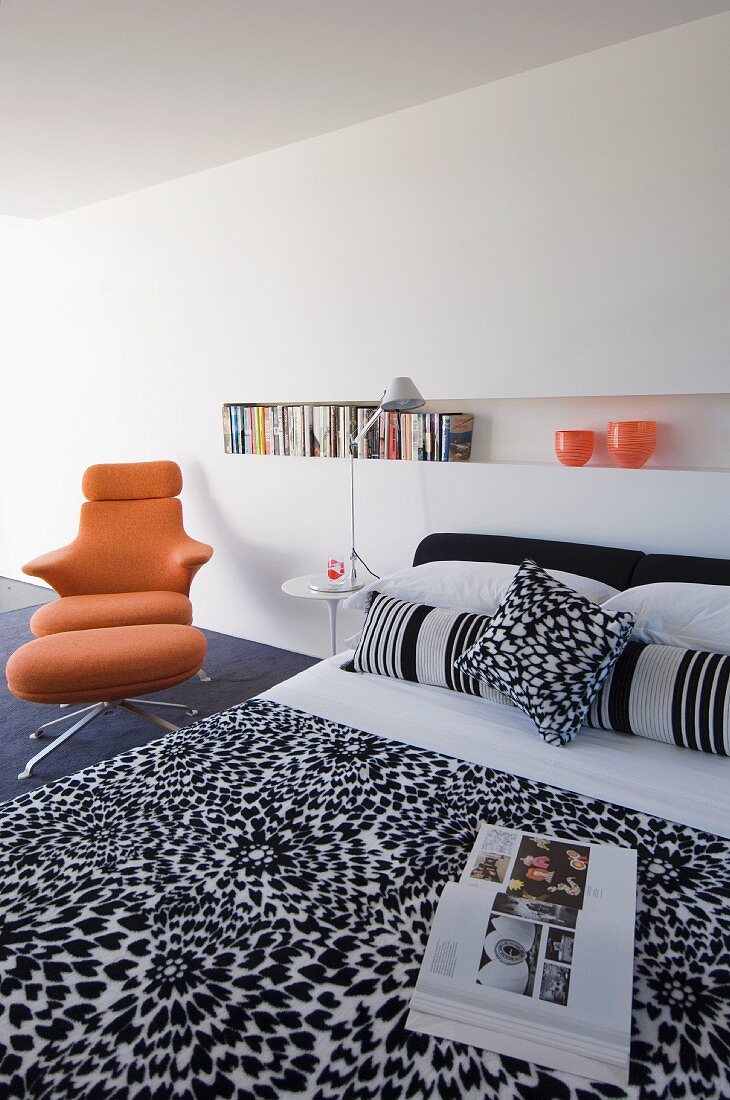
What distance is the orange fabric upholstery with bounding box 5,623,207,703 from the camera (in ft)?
8.48

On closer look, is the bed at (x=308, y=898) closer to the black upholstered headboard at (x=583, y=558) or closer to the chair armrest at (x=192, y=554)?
the black upholstered headboard at (x=583, y=558)

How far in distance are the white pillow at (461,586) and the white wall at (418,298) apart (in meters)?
0.46

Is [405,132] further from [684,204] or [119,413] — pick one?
[119,413]

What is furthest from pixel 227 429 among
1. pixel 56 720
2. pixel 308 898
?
pixel 308 898

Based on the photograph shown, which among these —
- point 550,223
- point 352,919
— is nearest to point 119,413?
point 550,223

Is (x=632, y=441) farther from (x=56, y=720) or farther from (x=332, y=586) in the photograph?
(x=56, y=720)

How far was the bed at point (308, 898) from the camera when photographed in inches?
37.4

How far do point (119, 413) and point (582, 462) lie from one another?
2855 millimetres

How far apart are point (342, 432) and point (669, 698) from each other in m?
2.02

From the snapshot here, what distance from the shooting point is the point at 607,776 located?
1677 millimetres

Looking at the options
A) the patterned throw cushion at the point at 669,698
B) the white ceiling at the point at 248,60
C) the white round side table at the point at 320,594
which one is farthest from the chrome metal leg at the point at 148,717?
the white ceiling at the point at 248,60

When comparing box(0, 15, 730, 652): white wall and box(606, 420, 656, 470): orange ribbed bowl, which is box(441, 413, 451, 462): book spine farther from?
box(606, 420, 656, 470): orange ribbed bowl

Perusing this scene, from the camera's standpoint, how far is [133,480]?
3.72 m

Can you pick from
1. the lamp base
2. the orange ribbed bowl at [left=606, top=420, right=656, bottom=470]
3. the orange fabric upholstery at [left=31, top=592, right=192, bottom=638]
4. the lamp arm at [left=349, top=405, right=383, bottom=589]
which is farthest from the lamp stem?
the orange ribbed bowl at [left=606, top=420, right=656, bottom=470]
